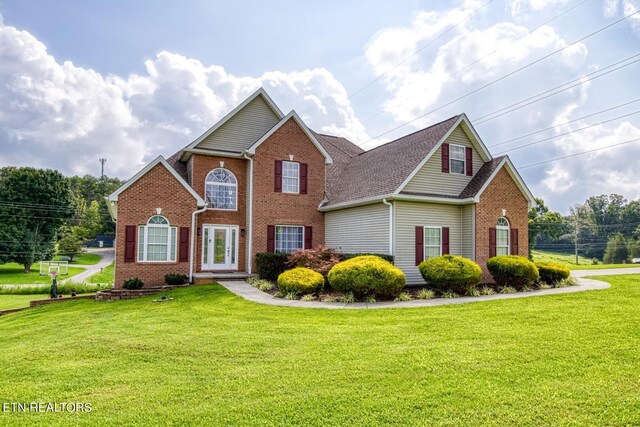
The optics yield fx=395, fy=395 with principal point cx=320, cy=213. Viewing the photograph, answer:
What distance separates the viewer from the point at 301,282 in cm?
1201

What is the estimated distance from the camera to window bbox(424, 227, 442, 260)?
15.8 meters

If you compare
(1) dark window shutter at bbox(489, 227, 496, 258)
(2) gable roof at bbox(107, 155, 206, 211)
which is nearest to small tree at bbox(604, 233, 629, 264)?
(1) dark window shutter at bbox(489, 227, 496, 258)

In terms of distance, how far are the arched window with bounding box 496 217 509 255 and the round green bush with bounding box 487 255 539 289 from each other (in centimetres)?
254

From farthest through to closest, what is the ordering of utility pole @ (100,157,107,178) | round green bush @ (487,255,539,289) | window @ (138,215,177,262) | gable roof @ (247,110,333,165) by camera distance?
utility pole @ (100,157,107,178) < gable roof @ (247,110,333,165) < window @ (138,215,177,262) < round green bush @ (487,255,539,289)

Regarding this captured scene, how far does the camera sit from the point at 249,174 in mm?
18219

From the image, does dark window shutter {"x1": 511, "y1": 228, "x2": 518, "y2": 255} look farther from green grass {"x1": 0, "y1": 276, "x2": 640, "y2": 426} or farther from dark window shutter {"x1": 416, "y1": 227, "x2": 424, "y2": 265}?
green grass {"x1": 0, "y1": 276, "x2": 640, "y2": 426}

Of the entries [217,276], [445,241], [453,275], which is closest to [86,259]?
[217,276]

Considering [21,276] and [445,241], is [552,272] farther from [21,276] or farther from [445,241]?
[21,276]

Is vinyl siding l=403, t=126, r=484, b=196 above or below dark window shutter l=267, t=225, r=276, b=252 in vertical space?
above

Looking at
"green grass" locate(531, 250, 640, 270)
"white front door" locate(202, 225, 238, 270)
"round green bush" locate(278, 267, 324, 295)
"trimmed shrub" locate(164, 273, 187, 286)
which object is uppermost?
"white front door" locate(202, 225, 238, 270)

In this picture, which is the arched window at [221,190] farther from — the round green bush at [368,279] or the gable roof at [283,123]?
the round green bush at [368,279]

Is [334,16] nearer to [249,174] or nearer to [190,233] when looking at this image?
[249,174]

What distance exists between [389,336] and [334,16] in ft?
39.5

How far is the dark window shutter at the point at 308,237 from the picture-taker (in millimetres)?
18891
